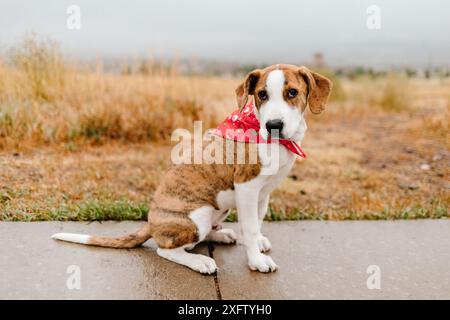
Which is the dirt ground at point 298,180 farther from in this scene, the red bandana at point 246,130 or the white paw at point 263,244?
the red bandana at point 246,130

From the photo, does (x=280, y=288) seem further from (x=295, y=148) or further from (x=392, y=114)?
(x=392, y=114)

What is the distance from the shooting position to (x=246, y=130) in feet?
12.2

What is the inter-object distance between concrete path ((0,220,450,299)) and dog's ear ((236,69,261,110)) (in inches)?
47.4

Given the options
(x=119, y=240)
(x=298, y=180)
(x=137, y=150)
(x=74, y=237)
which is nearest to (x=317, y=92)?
(x=119, y=240)

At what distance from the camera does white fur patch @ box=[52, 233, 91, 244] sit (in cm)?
404

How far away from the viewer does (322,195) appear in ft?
18.8

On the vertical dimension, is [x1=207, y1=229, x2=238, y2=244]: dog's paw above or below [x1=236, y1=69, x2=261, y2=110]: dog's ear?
below

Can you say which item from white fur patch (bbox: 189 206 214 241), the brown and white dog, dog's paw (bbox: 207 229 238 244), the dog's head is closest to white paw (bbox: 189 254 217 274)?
the brown and white dog

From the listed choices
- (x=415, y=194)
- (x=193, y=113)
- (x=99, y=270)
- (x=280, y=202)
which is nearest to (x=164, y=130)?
(x=193, y=113)

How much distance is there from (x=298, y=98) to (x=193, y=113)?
4801 mm

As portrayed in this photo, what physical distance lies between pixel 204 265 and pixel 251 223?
0.44m

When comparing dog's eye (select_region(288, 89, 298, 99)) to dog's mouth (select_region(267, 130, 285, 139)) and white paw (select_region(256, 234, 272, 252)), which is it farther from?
white paw (select_region(256, 234, 272, 252))

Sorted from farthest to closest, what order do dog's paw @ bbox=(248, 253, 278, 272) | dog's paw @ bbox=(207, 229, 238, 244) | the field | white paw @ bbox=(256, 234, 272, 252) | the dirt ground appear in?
the field → the dirt ground → dog's paw @ bbox=(207, 229, 238, 244) → white paw @ bbox=(256, 234, 272, 252) → dog's paw @ bbox=(248, 253, 278, 272)

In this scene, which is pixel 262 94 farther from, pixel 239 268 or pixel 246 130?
pixel 239 268
